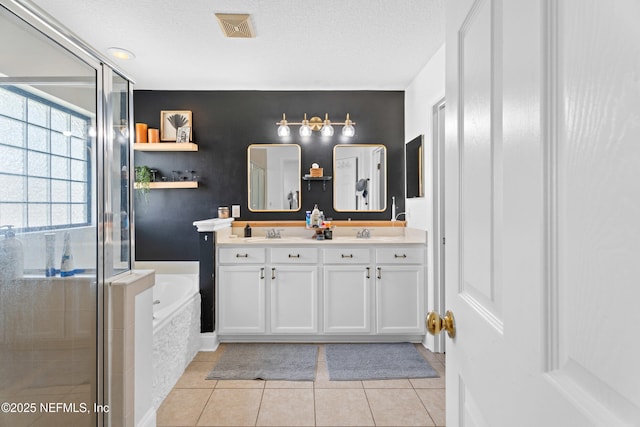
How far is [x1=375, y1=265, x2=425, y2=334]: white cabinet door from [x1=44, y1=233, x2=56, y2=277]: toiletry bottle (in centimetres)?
247

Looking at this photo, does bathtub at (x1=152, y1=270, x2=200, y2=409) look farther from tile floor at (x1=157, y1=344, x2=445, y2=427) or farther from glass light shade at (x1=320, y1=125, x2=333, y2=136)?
glass light shade at (x1=320, y1=125, x2=333, y2=136)

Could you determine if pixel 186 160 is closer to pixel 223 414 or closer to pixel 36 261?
pixel 223 414

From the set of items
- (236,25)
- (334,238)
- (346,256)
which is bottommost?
(346,256)

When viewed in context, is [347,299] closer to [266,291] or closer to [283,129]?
[266,291]

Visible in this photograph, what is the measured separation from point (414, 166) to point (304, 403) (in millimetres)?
2273

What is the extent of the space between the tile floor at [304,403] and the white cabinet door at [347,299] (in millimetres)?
595

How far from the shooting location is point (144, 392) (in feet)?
6.06

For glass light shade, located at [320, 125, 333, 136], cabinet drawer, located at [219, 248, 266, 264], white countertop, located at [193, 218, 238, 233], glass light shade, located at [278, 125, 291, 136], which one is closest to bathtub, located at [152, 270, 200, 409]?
cabinet drawer, located at [219, 248, 266, 264]

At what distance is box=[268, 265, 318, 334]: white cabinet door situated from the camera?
3.28 m

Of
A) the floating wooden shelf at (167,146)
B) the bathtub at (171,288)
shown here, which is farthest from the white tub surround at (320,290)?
the floating wooden shelf at (167,146)

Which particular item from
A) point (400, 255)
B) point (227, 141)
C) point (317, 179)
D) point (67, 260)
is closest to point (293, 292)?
point (400, 255)

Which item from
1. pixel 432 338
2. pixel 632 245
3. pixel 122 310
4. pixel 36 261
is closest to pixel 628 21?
A: pixel 632 245

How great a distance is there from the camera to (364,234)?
385cm

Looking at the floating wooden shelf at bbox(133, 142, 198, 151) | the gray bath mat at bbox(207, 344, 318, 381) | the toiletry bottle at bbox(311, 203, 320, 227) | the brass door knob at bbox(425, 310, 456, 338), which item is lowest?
the gray bath mat at bbox(207, 344, 318, 381)
